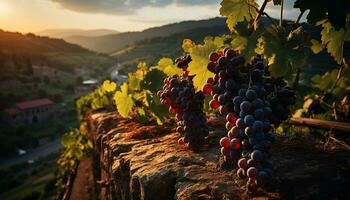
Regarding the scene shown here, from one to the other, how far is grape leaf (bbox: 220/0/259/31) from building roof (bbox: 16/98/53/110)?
98754mm

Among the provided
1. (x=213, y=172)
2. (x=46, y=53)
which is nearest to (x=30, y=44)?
(x=46, y=53)

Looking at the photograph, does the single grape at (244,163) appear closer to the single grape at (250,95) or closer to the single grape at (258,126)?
the single grape at (258,126)

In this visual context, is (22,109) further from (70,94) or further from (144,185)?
(144,185)

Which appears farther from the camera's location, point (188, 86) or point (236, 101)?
point (188, 86)

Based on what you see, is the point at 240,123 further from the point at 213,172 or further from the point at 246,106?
the point at 213,172

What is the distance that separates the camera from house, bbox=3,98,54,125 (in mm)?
92688

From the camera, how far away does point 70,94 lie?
11494cm

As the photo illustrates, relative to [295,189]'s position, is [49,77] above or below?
below

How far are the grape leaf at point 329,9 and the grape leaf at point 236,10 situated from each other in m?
0.59

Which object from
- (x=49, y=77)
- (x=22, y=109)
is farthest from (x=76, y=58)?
(x=22, y=109)

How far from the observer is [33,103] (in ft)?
318

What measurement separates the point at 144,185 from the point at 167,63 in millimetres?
2152

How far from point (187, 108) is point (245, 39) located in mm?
853

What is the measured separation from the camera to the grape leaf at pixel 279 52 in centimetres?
209
